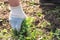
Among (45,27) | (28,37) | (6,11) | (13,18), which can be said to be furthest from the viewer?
(6,11)

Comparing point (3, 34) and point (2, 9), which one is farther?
point (2, 9)

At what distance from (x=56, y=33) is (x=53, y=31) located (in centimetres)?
5

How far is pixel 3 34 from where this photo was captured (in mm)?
2189

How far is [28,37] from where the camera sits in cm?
207

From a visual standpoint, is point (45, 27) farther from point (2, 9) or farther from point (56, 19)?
point (2, 9)

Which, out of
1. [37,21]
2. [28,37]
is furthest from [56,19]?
[28,37]

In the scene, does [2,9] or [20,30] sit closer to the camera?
[20,30]

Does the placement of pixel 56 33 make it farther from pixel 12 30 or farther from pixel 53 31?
pixel 12 30

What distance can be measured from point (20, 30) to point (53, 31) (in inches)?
14.2

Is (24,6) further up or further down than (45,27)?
further up

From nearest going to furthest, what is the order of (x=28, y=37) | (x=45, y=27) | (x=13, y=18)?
1. (x=13, y=18)
2. (x=28, y=37)
3. (x=45, y=27)

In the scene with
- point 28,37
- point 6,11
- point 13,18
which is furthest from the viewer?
point 6,11

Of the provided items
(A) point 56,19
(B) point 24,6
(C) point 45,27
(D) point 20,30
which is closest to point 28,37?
(D) point 20,30

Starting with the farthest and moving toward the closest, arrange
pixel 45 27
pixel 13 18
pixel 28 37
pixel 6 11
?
pixel 6 11 < pixel 45 27 < pixel 28 37 < pixel 13 18
